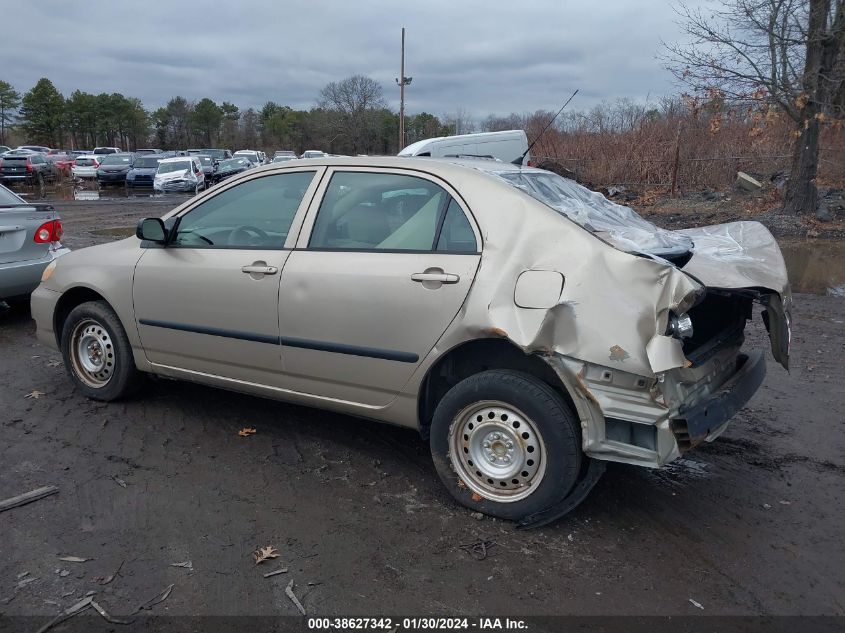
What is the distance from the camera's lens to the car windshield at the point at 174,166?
29469mm

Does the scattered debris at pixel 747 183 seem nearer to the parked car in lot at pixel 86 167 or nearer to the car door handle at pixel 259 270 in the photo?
the car door handle at pixel 259 270

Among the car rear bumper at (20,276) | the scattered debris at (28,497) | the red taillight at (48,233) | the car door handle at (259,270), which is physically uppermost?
the car door handle at (259,270)

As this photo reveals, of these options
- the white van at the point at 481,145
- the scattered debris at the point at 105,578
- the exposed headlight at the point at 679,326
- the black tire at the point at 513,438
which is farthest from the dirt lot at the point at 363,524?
the white van at the point at 481,145

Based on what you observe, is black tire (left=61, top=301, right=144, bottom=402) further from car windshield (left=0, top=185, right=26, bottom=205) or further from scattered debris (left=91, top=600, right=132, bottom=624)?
car windshield (left=0, top=185, right=26, bottom=205)

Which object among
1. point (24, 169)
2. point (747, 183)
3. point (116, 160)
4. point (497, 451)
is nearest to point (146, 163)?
point (116, 160)

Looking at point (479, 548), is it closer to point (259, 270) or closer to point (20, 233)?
point (259, 270)

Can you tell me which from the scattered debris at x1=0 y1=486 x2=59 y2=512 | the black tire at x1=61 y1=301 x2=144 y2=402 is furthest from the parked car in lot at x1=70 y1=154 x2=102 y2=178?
the scattered debris at x1=0 y1=486 x2=59 y2=512

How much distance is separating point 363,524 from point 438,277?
128 centimetres

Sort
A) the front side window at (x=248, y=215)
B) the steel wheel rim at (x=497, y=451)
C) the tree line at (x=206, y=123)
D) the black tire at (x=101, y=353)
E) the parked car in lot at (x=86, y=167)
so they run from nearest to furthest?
the steel wheel rim at (x=497, y=451) → the front side window at (x=248, y=215) → the black tire at (x=101, y=353) → the parked car in lot at (x=86, y=167) → the tree line at (x=206, y=123)

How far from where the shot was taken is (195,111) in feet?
250

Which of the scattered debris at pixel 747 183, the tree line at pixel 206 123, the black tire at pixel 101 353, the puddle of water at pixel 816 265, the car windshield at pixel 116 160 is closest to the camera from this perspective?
the black tire at pixel 101 353

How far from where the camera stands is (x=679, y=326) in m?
3.07

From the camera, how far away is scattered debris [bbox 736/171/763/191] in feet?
62.2

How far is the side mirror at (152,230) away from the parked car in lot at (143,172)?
96.1 feet
